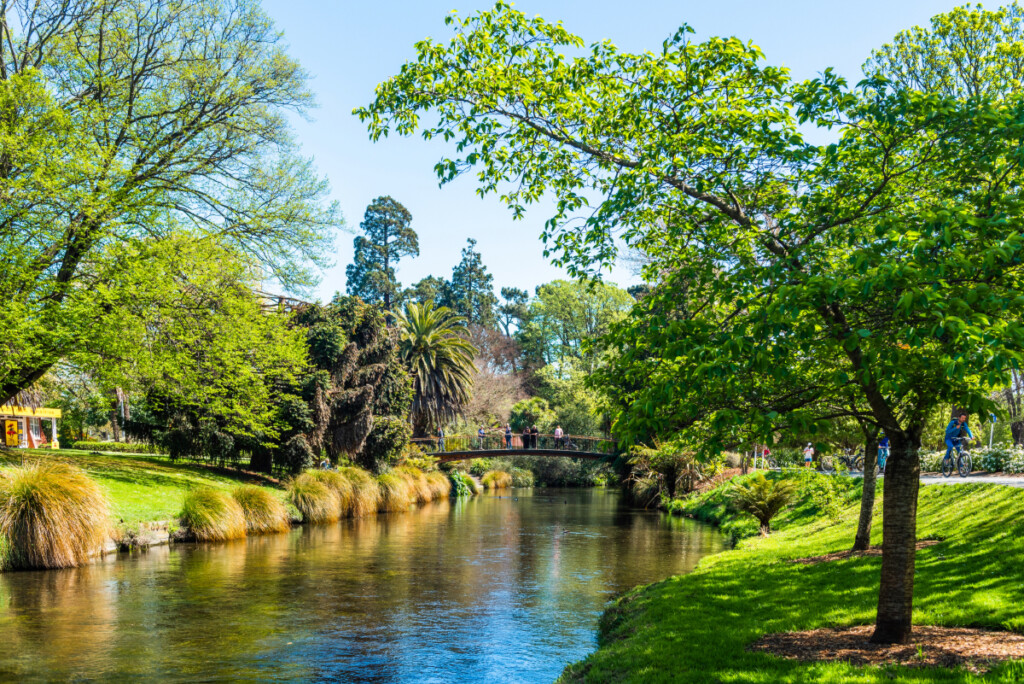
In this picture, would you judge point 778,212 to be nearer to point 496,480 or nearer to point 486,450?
point 486,450

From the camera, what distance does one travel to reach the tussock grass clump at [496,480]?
53.8 metres

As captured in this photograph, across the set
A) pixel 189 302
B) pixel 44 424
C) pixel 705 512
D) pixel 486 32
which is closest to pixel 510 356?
pixel 44 424

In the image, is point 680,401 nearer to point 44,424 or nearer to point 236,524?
point 236,524

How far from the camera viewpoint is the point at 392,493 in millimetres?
34500

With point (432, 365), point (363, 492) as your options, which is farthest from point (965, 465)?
point (432, 365)

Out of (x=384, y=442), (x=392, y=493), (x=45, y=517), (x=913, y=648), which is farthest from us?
(x=384, y=442)

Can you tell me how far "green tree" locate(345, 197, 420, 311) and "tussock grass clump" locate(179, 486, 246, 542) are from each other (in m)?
53.4

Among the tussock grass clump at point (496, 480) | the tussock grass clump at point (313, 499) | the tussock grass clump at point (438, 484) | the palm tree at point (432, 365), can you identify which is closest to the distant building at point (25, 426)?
the tussock grass clump at point (313, 499)

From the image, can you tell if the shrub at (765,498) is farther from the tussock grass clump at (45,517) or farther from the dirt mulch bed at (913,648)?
the tussock grass clump at (45,517)

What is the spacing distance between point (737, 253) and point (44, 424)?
185 feet

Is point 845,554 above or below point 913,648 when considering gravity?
below

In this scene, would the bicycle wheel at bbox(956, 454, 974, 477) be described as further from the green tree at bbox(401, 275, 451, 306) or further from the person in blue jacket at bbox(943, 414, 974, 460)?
the green tree at bbox(401, 275, 451, 306)

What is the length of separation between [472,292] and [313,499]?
2315 inches

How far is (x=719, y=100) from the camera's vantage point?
8172mm
